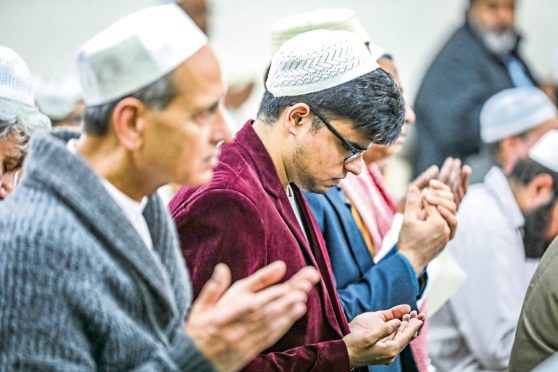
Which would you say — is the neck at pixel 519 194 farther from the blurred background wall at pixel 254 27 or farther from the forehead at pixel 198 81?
the forehead at pixel 198 81

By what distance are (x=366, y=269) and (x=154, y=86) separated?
3.72 feet

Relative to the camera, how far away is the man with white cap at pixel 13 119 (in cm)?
183

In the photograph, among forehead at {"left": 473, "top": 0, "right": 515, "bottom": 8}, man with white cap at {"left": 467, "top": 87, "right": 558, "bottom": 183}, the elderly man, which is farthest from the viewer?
forehead at {"left": 473, "top": 0, "right": 515, "bottom": 8}

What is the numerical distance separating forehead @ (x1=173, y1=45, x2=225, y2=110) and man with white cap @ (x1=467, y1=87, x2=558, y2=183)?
260 centimetres

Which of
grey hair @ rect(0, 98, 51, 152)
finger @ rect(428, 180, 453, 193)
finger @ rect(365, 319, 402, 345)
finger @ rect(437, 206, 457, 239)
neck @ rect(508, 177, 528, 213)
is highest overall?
grey hair @ rect(0, 98, 51, 152)

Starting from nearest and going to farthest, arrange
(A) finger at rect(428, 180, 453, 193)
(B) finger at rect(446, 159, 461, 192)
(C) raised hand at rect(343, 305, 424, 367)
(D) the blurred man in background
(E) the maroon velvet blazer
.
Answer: (E) the maroon velvet blazer < (C) raised hand at rect(343, 305, 424, 367) < (A) finger at rect(428, 180, 453, 193) < (B) finger at rect(446, 159, 461, 192) < (D) the blurred man in background

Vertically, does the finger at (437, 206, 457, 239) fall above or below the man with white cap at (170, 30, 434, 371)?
below

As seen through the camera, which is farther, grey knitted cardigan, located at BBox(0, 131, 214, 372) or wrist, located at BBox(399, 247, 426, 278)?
wrist, located at BBox(399, 247, 426, 278)

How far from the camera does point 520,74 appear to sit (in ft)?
15.4

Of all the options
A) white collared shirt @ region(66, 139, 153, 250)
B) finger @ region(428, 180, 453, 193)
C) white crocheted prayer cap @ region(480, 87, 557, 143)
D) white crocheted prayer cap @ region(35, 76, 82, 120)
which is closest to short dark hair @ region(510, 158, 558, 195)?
white crocheted prayer cap @ region(480, 87, 557, 143)

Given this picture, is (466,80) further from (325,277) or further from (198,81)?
(198,81)

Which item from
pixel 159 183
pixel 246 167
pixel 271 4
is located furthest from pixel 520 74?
pixel 159 183

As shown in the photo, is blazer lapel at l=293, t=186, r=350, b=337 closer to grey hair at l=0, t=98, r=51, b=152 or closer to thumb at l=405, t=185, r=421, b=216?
thumb at l=405, t=185, r=421, b=216

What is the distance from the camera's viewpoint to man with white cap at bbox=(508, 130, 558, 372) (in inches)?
81.0
